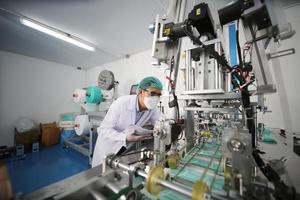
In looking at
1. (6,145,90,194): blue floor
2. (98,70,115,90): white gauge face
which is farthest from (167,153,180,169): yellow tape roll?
(98,70,115,90): white gauge face

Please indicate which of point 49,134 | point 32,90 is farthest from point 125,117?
point 32,90

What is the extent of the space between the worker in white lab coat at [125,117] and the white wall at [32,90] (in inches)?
146

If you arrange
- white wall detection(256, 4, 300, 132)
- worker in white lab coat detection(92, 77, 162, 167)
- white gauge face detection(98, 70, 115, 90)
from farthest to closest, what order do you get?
white gauge face detection(98, 70, 115, 90) → white wall detection(256, 4, 300, 132) → worker in white lab coat detection(92, 77, 162, 167)

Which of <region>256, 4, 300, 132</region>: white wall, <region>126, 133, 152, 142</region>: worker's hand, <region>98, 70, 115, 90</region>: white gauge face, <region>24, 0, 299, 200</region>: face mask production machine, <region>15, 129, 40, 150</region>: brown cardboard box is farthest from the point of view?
<region>15, 129, 40, 150</region>: brown cardboard box

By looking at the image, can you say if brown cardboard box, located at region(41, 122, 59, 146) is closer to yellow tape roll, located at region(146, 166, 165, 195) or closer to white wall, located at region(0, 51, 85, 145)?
white wall, located at region(0, 51, 85, 145)

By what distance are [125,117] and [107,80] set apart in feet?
5.98

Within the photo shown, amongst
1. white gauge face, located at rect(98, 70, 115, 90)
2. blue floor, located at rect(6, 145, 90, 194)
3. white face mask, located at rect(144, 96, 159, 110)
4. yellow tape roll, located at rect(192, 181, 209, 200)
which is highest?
white gauge face, located at rect(98, 70, 115, 90)

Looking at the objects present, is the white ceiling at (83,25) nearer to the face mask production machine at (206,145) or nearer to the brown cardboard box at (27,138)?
the face mask production machine at (206,145)

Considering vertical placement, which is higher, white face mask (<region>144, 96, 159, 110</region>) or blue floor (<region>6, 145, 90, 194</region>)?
white face mask (<region>144, 96, 159, 110</region>)

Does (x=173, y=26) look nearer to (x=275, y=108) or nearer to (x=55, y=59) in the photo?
(x=275, y=108)

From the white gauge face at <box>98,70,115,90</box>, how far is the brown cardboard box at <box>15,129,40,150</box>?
2.45 metres

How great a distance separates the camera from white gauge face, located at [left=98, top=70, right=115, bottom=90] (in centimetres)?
311

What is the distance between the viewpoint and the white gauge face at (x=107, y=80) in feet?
10.2

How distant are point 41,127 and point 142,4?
4.30 metres
